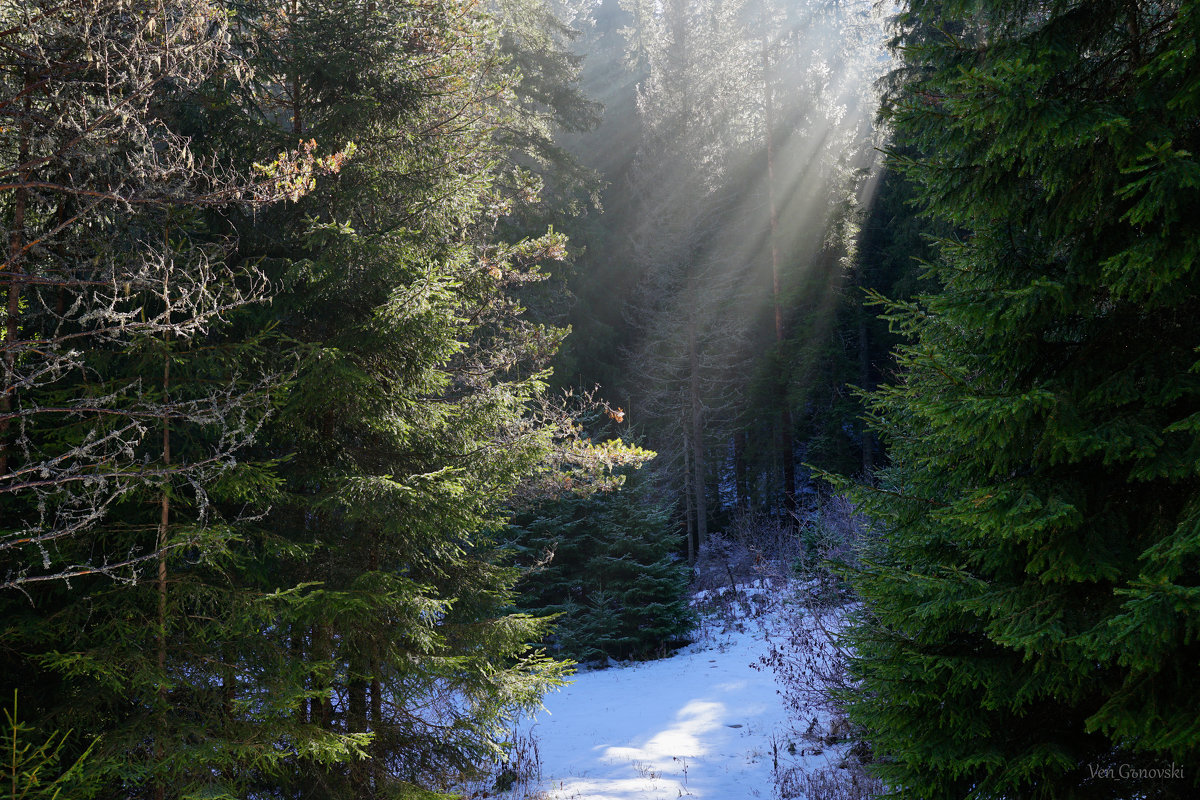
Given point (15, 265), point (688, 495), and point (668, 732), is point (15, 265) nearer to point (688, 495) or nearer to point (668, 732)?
point (668, 732)

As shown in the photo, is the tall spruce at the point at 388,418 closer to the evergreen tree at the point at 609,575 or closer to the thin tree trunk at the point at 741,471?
the evergreen tree at the point at 609,575

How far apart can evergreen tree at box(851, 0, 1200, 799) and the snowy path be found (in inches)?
170

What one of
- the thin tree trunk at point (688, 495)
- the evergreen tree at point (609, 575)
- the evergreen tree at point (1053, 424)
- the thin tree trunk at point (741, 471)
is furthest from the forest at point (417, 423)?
the thin tree trunk at point (741, 471)

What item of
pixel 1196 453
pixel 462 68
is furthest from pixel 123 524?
pixel 1196 453

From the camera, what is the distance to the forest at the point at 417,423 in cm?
336

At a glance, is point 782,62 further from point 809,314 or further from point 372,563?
point 372,563

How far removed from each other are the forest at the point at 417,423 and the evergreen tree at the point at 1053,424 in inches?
0.9

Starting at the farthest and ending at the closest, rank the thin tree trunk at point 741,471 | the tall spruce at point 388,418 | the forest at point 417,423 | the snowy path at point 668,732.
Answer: the thin tree trunk at point 741,471 < the snowy path at point 668,732 < the tall spruce at point 388,418 < the forest at point 417,423

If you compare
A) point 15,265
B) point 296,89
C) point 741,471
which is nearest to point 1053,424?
point 15,265

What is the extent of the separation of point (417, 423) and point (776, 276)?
20.8 m

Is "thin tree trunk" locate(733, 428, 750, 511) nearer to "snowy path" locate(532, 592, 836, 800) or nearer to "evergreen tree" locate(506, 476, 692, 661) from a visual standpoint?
"evergreen tree" locate(506, 476, 692, 661)

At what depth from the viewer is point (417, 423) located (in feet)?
21.2

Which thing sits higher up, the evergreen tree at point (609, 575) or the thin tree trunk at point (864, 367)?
the thin tree trunk at point (864, 367)

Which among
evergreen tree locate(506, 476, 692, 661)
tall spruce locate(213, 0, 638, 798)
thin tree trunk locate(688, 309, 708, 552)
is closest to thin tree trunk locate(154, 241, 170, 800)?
tall spruce locate(213, 0, 638, 798)
